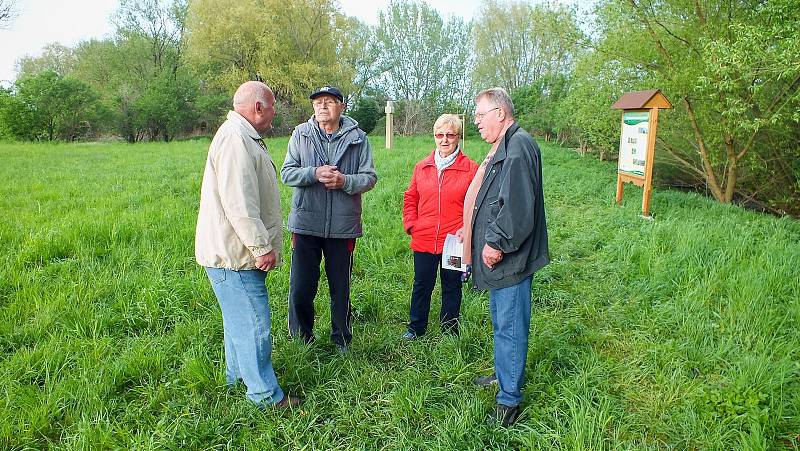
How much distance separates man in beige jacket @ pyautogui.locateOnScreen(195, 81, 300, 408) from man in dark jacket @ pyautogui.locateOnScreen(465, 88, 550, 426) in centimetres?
120

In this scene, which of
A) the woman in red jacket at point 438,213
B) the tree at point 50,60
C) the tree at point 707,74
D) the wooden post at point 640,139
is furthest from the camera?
the tree at point 50,60

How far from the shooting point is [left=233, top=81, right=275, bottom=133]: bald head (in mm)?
2672

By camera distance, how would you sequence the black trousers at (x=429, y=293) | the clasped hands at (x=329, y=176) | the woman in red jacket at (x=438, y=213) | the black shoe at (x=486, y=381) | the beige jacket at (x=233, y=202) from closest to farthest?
the beige jacket at (x=233, y=202)
the black shoe at (x=486, y=381)
the clasped hands at (x=329, y=176)
the woman in red jacket at (x=438, y=213)
the black trousers at (x=429, y=293)

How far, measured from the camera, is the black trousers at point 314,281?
11.5 feet

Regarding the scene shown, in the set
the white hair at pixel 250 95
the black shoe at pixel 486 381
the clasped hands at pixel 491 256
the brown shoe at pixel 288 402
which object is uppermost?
the white hair at pixel 250 95

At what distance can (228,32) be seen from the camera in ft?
91.4

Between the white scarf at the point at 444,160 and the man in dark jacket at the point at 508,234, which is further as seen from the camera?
the white scarf at the point at 444,160

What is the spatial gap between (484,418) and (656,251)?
3.42 meters

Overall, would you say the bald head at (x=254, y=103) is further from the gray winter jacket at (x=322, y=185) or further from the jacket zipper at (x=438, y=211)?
the jacket zipper at (x=438, y=211)

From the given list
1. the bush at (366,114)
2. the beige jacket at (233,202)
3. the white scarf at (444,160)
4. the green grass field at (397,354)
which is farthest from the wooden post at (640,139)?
the bush at (366,114)

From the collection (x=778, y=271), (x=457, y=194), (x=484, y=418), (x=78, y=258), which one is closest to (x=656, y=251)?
(x=778, y=271)

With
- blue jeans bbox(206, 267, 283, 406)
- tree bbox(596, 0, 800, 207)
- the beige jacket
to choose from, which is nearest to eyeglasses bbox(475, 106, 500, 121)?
the beige jacket

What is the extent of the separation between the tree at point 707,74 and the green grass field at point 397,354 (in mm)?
4103

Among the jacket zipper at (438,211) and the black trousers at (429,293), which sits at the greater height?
the jacket zipper at (438,211)
